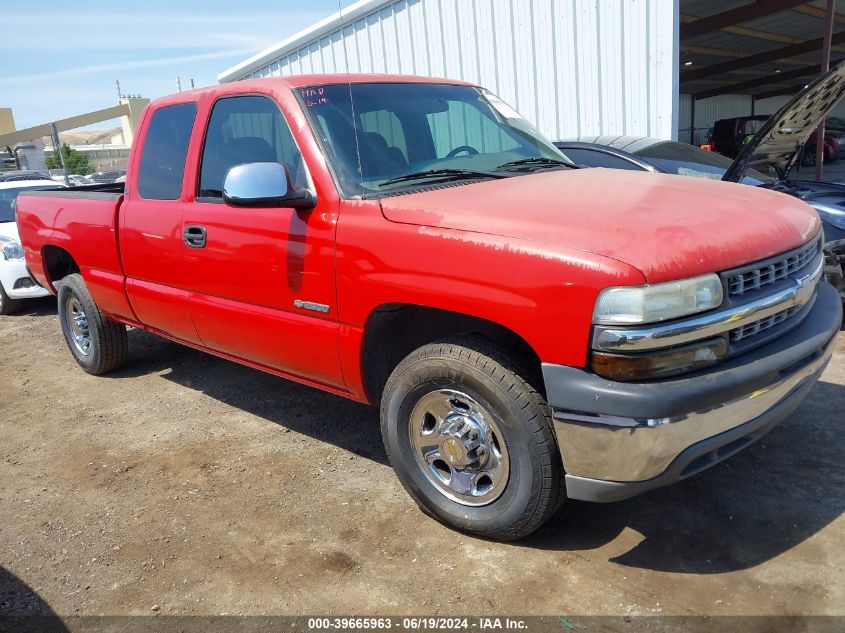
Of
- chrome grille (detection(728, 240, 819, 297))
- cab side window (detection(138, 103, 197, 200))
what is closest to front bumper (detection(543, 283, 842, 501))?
chrome grille (detection(728, 240, 819, 297))

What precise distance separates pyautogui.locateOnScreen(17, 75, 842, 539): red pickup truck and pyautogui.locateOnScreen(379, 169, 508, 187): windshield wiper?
1 cm

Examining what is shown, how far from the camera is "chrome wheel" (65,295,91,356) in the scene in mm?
5396

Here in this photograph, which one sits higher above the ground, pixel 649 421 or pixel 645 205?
pixel 645 205

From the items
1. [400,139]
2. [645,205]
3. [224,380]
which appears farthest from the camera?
[224,380]

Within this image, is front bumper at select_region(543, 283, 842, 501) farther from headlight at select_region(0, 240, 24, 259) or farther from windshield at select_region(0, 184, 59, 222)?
windshield at select_region(0, 184, 59, 222)

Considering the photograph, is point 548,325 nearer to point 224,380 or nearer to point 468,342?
point 468,342

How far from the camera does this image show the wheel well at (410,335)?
8.93 ft

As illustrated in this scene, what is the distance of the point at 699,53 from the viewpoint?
20391 mm

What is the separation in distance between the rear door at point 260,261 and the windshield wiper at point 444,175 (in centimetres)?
36

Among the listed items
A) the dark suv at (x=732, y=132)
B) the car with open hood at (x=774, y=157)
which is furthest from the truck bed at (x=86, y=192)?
the dark suv at (x=732, y=132)

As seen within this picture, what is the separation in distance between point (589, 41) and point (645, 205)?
5.83 metres

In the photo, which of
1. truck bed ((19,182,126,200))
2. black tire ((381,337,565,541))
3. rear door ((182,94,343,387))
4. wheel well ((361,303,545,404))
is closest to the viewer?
black tire ((381,337,565,541))

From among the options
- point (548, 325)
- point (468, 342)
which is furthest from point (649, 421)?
point (468, 342)

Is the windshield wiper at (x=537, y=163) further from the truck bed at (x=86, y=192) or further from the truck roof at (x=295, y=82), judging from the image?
the truck bed at (x=86, y=192)
